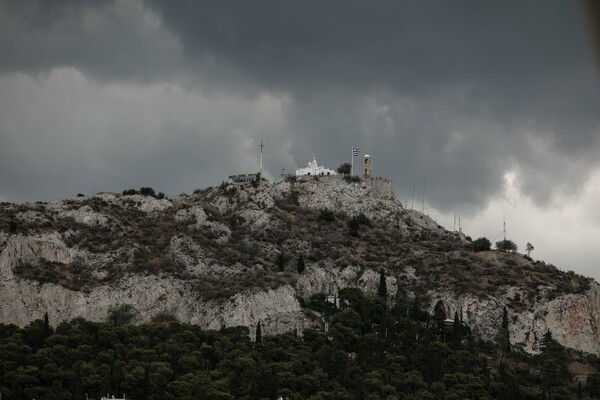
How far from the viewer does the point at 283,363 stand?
113 meters

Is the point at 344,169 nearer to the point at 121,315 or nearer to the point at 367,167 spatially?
the point at 367,167

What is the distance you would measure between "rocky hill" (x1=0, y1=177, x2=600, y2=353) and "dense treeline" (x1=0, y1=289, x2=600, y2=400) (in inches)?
189

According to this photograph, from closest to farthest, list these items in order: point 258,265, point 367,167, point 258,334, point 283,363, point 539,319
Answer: point 283,363 → point 258,334 → point 539,319 → point 258,265 → point 367,167

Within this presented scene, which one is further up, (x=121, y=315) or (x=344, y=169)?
(x=344, y=169)

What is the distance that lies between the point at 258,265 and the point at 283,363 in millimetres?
23123

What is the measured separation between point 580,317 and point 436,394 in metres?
27.6

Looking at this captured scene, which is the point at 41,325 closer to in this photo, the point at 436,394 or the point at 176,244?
the point at 176,244

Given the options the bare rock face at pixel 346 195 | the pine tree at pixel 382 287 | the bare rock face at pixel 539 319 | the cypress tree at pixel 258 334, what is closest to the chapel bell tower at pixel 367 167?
the bare rock face at pixel 346 195

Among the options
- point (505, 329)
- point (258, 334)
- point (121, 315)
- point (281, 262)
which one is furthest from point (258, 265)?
point (505, 329)

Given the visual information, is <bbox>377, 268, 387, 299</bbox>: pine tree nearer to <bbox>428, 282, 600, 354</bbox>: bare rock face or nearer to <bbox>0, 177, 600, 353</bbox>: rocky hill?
<bbox>0, 177, 600, 353</bbox>: rocky hill

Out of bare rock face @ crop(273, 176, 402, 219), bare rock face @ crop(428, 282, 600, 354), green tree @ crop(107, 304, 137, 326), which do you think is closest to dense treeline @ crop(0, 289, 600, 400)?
green tree @ crop(107, 304, 137, 326)

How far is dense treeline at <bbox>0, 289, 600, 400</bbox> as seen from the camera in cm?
10581

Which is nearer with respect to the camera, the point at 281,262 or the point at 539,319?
the point at 539,319

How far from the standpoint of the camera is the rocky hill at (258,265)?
126m
